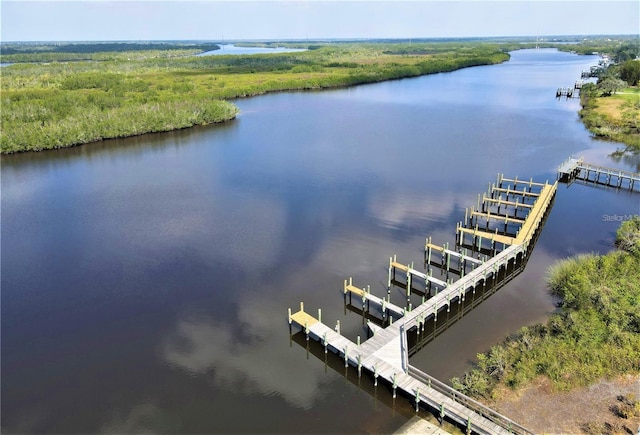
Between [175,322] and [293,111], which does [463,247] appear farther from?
[293,111]

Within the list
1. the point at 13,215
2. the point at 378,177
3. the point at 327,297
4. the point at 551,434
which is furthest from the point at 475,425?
the point at 13,215

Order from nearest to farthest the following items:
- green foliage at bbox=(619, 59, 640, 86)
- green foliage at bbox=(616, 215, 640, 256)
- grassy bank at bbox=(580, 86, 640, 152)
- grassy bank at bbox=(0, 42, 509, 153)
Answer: green foliage at bbox=(616, 215, 640, 256), grassy bank at bbox=(580, 86, 640, 152), grassy bank at bbox=(0, 42, 509, 153), green foliage at bbox=(619, 59, 640, 86)

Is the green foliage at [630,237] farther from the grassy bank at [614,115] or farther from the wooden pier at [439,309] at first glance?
the grassy bank at [614,115]

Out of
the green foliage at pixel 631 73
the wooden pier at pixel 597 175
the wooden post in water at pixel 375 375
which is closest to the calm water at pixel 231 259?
the wooden post in water at pixel 375 375

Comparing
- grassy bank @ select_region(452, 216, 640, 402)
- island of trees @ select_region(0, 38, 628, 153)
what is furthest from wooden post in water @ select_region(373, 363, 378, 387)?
island of trees @ select_region(0, 38, 628, 153)

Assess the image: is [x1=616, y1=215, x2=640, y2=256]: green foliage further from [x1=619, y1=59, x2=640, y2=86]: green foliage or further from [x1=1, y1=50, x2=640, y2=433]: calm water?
[x1=619, y1=59, x2=640, y2=86]: green foliage
